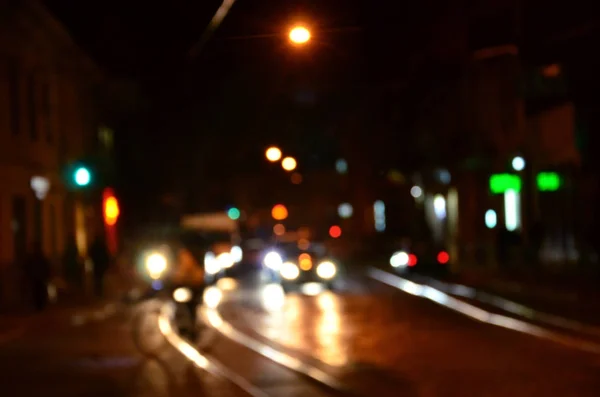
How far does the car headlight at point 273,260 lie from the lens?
31.1 m

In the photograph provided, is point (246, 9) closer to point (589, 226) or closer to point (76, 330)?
point (76, 330)

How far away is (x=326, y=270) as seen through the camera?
30422 mm

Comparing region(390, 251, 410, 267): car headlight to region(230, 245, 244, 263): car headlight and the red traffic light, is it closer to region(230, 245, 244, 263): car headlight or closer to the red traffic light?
region(230, 245, 244, 263): car headlight

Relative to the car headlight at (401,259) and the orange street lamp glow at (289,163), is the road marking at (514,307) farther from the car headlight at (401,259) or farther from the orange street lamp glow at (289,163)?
the orange street lamp glow at (289,163)

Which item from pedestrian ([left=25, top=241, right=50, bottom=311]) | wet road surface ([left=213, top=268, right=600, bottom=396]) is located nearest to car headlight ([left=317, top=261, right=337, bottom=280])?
wet road surface ([left=213, top=268, right=600, bottom=396])

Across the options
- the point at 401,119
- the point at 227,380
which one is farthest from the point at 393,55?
the point at 227,380

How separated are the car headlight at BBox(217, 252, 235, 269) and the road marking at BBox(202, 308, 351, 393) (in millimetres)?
18314

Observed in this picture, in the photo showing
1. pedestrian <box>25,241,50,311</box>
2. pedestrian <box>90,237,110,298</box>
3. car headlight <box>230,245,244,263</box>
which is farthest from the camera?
car headlight <box>230,245,244,263</box>

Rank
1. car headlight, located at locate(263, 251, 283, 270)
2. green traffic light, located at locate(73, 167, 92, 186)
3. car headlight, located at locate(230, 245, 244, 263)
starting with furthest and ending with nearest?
car headlight, located at locate(230, 245, 244, 263)
car headlight, located at locate(263, 251, 283, 270)
green traffic light, located at locate(73, 167, 92, 186)

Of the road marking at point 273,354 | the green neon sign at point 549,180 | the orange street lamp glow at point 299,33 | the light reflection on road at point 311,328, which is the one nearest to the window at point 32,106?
the light reflection on road at point 311,328

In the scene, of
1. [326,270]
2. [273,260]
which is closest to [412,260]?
[326,270]

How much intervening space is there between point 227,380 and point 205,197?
125 feet

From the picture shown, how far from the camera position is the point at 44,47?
3189 centimetres

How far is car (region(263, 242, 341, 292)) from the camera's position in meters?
30.2
